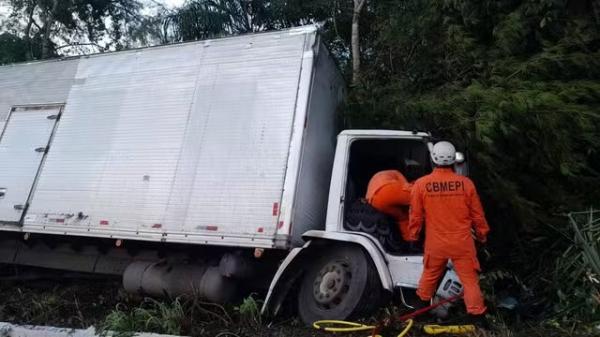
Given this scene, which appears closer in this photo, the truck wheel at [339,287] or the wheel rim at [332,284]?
the truck wheel at [339,287]

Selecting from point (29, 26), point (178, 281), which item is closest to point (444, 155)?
point (178, 281)

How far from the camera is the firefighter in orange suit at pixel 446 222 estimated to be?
14.2ft

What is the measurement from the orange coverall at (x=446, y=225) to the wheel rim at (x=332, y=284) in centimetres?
72

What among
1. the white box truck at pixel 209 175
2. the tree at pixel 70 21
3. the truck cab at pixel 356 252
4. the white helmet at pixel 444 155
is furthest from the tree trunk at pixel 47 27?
the white helmet at pixel 444 155

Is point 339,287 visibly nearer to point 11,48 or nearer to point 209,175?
point 209,175

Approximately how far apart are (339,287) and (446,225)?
1171 mm

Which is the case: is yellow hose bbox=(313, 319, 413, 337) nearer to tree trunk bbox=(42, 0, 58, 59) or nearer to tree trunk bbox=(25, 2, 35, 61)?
tree trunk bbox=(42, 0, 58, 59)

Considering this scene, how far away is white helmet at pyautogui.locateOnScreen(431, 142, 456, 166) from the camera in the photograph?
4602 millimetres

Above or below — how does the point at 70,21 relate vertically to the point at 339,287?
above

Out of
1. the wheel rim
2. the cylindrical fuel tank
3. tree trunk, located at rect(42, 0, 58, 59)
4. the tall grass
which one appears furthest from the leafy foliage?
tree trunk, located at rect(42, 0, 58, 59)

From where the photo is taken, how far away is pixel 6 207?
6844mm

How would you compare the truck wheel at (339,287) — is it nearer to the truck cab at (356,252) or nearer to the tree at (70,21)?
the truck cab at (356,252)

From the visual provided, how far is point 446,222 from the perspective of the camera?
443 centimetres

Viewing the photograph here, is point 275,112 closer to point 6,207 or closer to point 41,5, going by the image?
point 6,207
